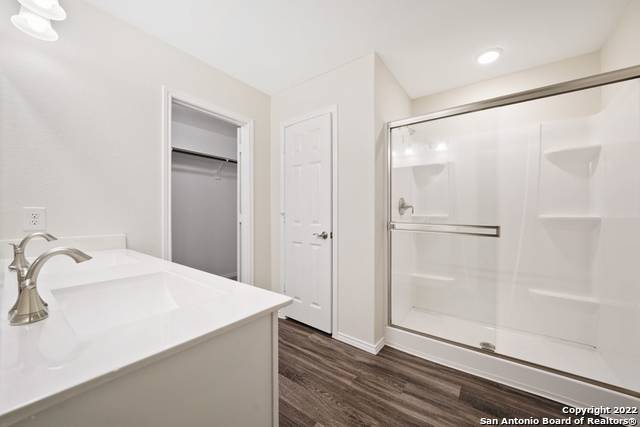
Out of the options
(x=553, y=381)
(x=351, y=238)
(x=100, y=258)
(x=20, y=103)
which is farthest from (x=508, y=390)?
(x=20, y=103)

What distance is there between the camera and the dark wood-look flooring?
1.29 m

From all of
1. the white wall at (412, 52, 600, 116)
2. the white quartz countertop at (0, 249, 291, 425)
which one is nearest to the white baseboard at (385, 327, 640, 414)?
the white quartz countertop at (0, 249, 291, 425)

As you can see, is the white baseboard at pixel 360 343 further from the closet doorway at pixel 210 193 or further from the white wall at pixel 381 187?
the closet doorway at pixel 210 193

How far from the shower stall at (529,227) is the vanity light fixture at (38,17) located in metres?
2.08

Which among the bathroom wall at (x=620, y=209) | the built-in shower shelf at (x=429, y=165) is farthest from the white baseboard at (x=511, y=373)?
A: the built-in shower shelf at (x=429, y=165)

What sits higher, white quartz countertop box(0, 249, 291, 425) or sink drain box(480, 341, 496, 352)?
white quartz countertop box(0, 249, 291, 425)

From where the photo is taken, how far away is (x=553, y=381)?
141 cm

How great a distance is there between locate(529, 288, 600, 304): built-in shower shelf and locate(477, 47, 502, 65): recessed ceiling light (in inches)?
75.8

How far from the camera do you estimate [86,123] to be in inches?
56.8

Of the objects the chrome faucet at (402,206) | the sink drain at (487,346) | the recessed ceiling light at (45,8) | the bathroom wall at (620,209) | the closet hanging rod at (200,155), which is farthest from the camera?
the closet hanging rod at (200,155)

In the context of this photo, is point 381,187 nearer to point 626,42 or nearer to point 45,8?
point 626,42

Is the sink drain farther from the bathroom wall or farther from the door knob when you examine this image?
the door knob

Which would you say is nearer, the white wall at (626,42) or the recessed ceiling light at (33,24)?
the recessed ceiling light at (33,24)

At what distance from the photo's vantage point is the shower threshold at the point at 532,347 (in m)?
1.39
